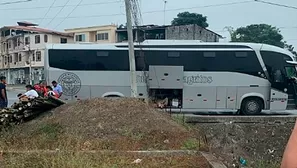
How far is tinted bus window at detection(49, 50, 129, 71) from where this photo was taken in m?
16.8

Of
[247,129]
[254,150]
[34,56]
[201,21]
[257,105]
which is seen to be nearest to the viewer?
[254,150]

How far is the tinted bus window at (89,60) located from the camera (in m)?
16.8

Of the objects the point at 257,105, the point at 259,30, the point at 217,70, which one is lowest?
the point at 257,105

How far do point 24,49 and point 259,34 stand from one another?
3186 cm

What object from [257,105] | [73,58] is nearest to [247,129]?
[257,105]

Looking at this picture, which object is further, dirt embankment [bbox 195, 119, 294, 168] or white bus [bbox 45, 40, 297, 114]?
white bus [bbox 45, 40, 297, 114]

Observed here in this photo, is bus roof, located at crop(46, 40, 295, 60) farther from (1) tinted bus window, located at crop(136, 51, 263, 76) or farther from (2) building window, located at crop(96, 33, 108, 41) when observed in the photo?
(2) building window, located at crop(96, 33, 108, 41)

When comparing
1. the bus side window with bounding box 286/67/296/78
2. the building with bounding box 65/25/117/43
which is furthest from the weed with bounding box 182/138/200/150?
the building with bounding box 65/25/117/43

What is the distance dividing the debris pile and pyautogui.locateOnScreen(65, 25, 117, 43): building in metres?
39.5

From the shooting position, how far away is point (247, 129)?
882cm

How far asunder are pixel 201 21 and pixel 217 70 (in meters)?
40.5

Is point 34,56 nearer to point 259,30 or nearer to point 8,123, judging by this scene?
point 259,30

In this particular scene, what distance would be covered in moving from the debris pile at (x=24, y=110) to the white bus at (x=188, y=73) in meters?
7.85

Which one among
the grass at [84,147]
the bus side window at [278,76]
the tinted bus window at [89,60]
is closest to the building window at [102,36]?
the tinted bus window at [89,60]
